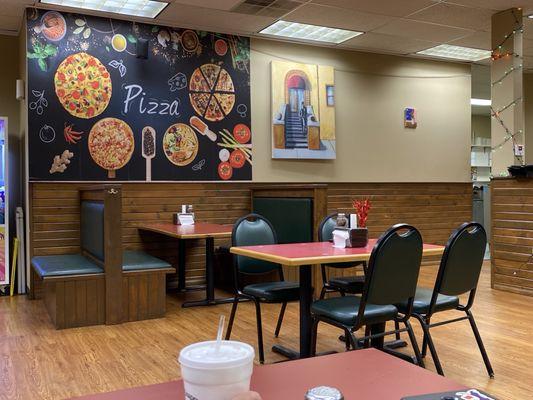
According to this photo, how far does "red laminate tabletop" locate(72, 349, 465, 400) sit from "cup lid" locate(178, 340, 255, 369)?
203mm

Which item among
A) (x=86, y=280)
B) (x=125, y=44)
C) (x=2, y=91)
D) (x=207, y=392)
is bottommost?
(x=86, y=280)

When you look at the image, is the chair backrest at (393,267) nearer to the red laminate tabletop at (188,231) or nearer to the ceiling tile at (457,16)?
the red laminate tabletop at (188,231)

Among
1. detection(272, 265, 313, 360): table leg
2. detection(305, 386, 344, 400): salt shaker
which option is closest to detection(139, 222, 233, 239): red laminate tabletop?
A: detection(272, 265, 313, 360): table leg

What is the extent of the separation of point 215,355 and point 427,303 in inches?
106

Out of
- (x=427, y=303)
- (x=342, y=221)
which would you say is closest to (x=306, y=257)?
(x=342, y=221)

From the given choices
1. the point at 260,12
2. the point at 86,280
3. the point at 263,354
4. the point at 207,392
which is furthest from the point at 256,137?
the point at 207,392

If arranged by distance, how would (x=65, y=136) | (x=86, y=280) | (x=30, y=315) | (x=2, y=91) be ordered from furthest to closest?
(x=2, y=91) → (x=65, y=136) → (x=30, y=315) → (x=86, y=280)

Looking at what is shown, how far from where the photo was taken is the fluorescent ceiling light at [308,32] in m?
6.57

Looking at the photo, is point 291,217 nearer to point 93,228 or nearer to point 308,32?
point 93,228

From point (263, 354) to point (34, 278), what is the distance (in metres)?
3.33

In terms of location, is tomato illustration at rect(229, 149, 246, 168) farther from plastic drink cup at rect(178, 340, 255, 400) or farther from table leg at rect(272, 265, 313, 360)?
plastic drink cup at rect(178, 340, 255, 400)

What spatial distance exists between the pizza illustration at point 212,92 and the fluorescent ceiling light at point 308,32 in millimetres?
769

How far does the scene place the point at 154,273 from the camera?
4961mm

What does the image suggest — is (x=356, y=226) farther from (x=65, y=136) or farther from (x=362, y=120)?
Result: (x=362, y=120)
